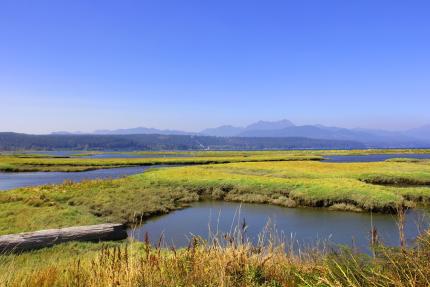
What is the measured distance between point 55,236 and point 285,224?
1326cm

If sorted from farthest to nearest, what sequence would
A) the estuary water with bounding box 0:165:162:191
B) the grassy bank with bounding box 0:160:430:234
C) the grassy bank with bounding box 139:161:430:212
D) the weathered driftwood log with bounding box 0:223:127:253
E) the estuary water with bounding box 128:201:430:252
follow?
1. the estuary water with bounding box 0:165:162:191
2. the grassy bank with bounding box 139:161:430:212
3. the grassy bank with bounding box 0:160:430:234
4. the estuary water with bounding box 128:201:430:252
5. the weathered driftwood log with bounding box 0:223:127:253

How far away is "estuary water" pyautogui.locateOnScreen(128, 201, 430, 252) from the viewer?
18438 millimetres

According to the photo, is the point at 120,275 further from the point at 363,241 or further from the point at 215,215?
the point at 215,215

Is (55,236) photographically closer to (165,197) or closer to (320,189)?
(165,197)

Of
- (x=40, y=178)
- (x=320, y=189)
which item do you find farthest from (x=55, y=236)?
(x=40, y=178)

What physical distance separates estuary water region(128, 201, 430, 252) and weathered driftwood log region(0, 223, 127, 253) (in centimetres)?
218

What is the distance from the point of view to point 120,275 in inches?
192

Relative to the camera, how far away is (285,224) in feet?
71.8

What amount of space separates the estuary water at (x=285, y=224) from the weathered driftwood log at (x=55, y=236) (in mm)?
2176

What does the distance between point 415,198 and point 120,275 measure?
97.2 feet

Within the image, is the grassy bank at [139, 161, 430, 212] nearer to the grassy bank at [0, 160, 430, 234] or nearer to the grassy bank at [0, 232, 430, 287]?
the grassy bank at [0, 160, 430, 234]

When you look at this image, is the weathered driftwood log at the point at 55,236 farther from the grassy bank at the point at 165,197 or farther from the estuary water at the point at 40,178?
the estuary water at the point at 40,178

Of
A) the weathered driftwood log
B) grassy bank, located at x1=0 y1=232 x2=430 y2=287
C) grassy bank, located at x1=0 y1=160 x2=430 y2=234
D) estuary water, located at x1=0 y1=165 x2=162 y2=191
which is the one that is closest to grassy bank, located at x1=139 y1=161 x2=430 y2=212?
grassy bank, located at x1=0 y1=160 x2=430 y2=234

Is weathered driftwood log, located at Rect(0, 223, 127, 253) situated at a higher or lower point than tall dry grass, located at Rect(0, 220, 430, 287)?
lower
